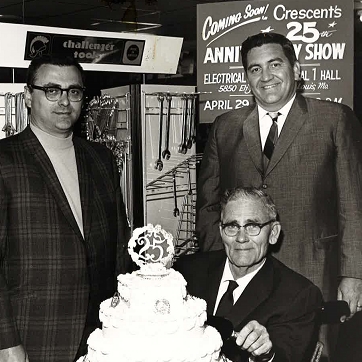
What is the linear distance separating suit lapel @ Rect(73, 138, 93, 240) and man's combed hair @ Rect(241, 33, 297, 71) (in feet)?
2.61

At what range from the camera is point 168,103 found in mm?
3055

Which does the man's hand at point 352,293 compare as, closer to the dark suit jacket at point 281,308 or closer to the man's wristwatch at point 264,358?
the dark suit jacket at point 281,308

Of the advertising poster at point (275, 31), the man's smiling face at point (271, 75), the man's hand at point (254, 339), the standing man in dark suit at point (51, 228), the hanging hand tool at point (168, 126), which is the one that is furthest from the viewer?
the hanging hand tool at point (168, 126)

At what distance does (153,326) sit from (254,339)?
413mm

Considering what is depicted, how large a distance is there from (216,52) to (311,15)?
1.50 feet

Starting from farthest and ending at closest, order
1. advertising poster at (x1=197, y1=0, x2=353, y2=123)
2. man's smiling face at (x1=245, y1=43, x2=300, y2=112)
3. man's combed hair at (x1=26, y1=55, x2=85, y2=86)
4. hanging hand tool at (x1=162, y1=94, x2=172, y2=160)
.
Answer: hanging hand tool at (x1=162, y1=94, x2=172, y2=160) → advertising poster at (x1=197, y1=0, x2=353, y2=123) → man's smiling face at (x1=245, y1=43, x2=300, y2=112) → man's combed hair at (x1=26, y1=55, x2=85, y2=86)

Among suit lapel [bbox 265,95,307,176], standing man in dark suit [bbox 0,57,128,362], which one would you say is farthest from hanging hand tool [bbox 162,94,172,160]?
standing man in dark suit [bbox 0,57,128,362]

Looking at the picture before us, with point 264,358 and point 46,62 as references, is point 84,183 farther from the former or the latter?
point 264,358

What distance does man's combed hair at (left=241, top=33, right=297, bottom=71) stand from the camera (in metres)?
2.70

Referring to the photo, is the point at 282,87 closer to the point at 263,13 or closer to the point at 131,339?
the point at 263,13

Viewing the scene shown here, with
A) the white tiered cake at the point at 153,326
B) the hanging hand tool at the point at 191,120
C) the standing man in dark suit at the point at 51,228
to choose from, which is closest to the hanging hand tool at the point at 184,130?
the hanging hand tool at the point at 191,120

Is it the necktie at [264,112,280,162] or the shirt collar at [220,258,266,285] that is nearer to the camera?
the shirt collar at [220,258,266,285]

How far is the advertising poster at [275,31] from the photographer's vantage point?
2.91 m

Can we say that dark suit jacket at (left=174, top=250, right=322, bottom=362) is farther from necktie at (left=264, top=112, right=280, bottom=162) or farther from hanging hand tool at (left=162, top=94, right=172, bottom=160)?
hanging hand tool at (left=162, top=94, right=172, bottom=160)
